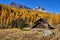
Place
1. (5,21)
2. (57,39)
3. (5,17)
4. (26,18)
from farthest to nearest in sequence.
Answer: (26,18), (5,17), (5,21), (57,39)

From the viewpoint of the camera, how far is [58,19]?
13025 cm

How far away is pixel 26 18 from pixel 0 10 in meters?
26.2

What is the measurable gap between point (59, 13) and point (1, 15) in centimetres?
4868

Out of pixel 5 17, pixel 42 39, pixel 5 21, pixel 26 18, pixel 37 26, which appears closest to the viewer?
pixel 42 39

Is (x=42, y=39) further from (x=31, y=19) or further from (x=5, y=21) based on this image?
(x=31, y=19)

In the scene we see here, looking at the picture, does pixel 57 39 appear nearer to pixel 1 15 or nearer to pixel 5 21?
pixel 5 21

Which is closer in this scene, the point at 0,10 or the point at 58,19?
the point at 58,19

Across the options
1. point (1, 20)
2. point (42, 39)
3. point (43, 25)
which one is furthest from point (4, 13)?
point (42, 39)

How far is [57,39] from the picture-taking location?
8.78m

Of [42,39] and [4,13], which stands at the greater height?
[4,13]

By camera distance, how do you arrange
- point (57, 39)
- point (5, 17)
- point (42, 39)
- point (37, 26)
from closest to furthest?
point (57, 39) → point (42, 39) → point (37, 26) → point (5, 17)

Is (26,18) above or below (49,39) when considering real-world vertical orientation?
above

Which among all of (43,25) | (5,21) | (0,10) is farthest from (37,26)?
(0,10)

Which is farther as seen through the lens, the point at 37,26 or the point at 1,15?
the point at 1,15
